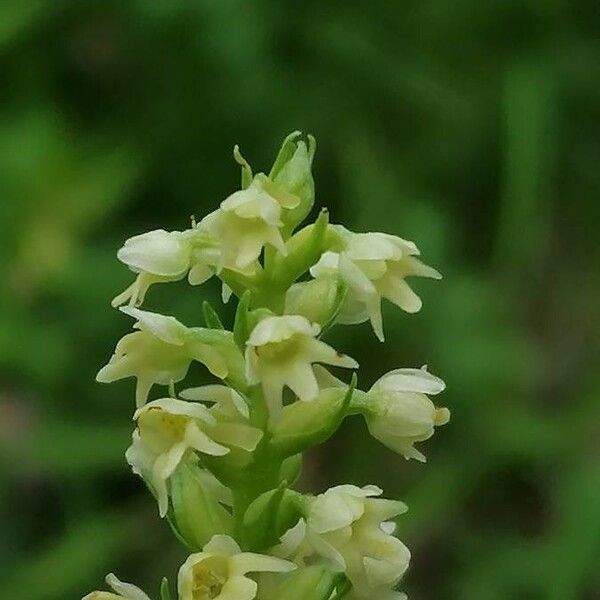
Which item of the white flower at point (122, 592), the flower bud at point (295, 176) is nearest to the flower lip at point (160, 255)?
the flower bud at point (295, 176)

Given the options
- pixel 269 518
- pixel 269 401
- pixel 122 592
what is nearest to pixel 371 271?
pixel 269 401

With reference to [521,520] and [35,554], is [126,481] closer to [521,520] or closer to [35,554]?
[35,554]

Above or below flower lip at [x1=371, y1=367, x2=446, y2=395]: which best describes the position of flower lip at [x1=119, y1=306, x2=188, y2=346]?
above

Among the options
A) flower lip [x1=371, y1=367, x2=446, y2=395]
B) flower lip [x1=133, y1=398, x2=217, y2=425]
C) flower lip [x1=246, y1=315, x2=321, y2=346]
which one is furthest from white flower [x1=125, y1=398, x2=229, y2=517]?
flower lip [x1=371, y1=367, x2=446, y2=395]

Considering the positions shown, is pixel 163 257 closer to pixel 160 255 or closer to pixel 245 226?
pixel 160 255

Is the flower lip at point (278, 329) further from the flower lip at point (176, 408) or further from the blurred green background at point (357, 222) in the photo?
the blurred green background at point (357, 222)

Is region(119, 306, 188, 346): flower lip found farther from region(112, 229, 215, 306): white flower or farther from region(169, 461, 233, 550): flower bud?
region(169, 461, 233, 550): flower bud
